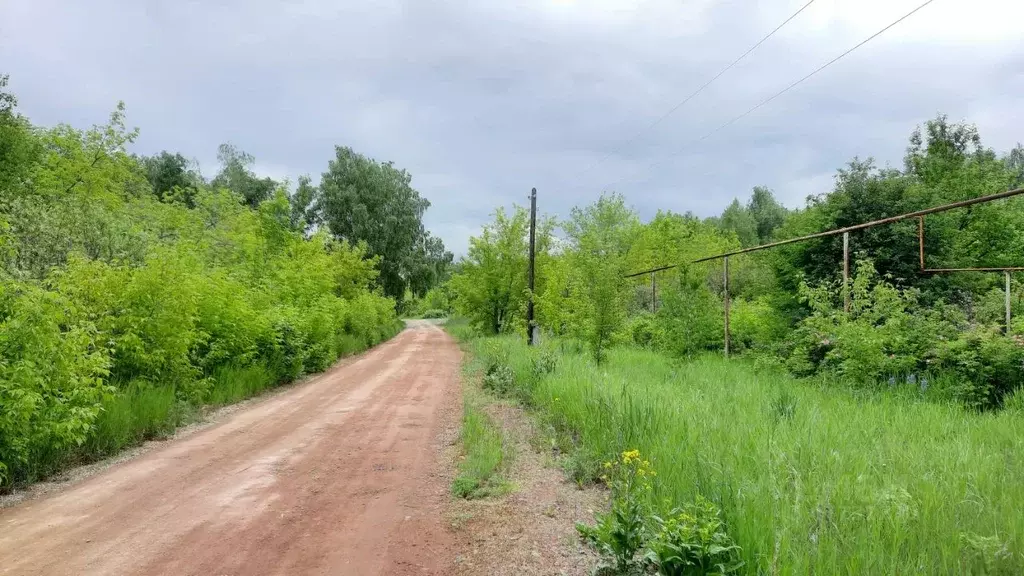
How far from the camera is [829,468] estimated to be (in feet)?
12.7

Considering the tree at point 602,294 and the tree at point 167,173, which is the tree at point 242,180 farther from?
the tree at point 602,294

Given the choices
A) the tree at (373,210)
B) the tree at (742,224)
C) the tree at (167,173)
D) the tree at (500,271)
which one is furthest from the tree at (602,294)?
the tree at (742,224)

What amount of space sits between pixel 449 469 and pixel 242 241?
1328cm

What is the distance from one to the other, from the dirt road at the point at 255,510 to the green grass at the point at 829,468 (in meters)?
2.06

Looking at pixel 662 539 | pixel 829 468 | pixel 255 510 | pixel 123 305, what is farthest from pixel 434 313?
pixel 662 539

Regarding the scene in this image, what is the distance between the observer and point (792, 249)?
13.8 metres

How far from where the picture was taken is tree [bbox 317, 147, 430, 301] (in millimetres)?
38969

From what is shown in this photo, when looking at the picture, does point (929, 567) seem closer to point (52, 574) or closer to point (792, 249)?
point (52, 574)

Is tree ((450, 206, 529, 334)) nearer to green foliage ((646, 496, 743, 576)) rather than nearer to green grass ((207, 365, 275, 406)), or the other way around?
green grass ((207, 365, 275, 406))

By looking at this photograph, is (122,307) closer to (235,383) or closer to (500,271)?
(235,383)

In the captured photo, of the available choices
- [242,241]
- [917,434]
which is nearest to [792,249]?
[917,434]

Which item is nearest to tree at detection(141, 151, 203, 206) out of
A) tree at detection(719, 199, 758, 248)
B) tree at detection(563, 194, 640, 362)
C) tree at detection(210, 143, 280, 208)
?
tree at detection(210, 143, 280, 208)

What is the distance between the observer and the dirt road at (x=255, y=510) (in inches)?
155

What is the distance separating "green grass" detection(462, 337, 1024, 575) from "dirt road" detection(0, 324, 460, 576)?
2.06 metres
